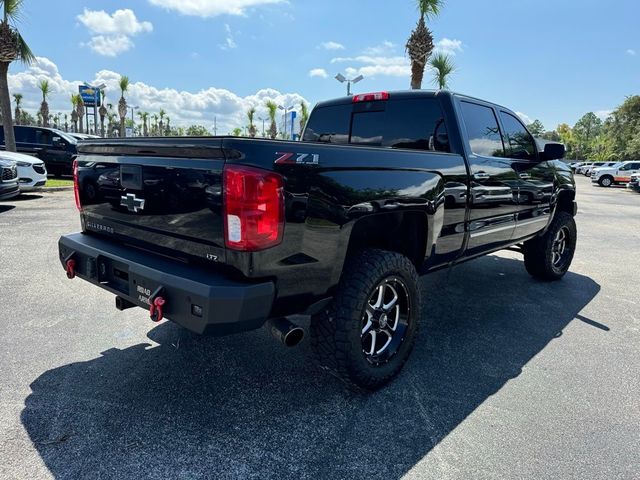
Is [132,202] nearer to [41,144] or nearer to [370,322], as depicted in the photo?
[370,322]

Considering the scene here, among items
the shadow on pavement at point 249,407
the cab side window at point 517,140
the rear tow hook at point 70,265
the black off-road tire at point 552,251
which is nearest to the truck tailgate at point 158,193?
the rear tow hook at point 70,265

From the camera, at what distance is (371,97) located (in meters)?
3.93

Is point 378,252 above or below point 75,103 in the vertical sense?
below

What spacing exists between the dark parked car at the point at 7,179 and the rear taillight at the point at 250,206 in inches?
337

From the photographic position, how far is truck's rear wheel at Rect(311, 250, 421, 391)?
254cm

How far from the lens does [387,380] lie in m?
2.83

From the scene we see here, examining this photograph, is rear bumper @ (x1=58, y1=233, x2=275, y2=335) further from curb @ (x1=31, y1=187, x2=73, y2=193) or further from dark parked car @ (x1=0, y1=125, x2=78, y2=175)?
dark parked car @ (x1=0, y1=125, x2=78, y2=175)

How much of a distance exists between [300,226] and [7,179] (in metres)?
8.87

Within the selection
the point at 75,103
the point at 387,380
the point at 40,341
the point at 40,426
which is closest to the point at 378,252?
the point at 387,380

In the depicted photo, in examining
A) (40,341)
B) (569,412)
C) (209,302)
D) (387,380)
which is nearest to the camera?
(209,302)

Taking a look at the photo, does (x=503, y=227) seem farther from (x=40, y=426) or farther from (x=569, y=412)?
(x=40, y=426)

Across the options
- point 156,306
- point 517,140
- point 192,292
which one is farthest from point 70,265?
point 517,140

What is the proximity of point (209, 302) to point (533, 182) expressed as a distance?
12.6ft

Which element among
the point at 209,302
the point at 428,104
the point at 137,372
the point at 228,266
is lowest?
the point at 137,372
